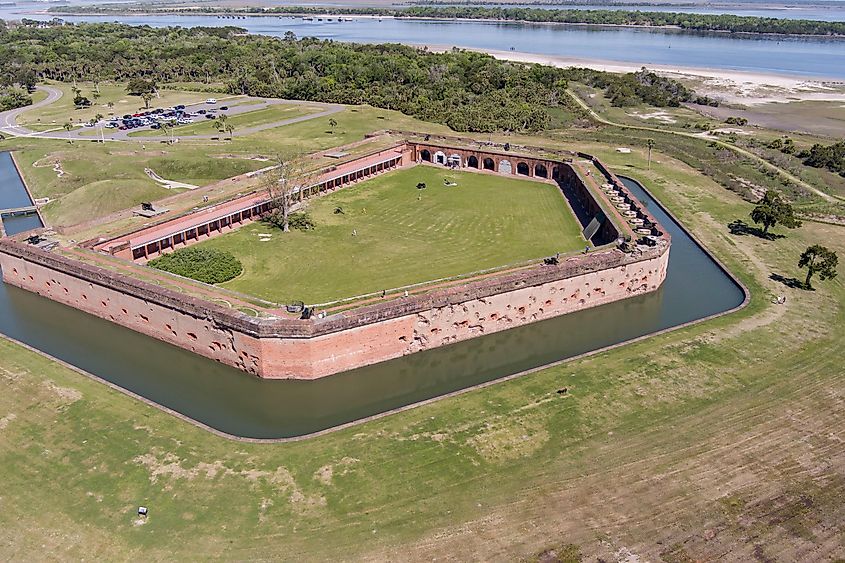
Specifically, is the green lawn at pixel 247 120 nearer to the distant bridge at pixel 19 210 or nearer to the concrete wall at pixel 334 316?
the distant bridge at pixel 19 210

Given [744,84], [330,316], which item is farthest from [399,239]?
[744,84]

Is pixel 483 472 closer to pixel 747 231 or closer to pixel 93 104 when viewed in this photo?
pixel 747 231

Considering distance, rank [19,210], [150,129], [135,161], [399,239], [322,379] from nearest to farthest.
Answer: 1. [322,379]
2. [399,239]
3. [19,210]
4. [135,161]
5. [150,129]

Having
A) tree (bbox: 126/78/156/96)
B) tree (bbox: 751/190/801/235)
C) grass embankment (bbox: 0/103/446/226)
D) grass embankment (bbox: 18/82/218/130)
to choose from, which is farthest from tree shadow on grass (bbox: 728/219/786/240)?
tree (bbox: 126/78/156/96)

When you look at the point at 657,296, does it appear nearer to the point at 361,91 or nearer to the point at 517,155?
the point at 517,155

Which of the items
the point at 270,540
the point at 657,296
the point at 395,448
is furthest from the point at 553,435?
the point at 657,296
